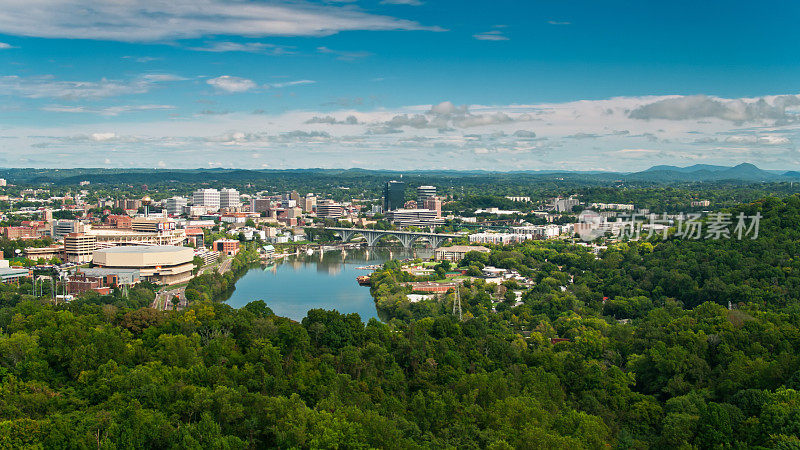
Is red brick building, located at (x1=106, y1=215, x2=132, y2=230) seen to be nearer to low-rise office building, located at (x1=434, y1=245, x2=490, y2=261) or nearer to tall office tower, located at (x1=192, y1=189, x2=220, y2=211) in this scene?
low-rise office building, located at (x1=434, y1=245, x2=490, y2=261)

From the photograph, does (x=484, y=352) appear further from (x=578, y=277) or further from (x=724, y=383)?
(x=578, y=277)

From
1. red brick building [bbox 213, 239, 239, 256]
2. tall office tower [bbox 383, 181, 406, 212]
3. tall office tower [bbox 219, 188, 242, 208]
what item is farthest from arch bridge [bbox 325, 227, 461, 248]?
tall office tower [bbox 219, 188, 242, 208]

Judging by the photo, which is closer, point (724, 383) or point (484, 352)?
point (724, 383)

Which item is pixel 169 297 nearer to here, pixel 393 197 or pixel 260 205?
pixel 393 197

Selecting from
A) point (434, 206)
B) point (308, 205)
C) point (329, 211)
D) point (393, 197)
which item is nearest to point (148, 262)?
point (329, 211)

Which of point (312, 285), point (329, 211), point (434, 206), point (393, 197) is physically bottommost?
point (312, 285)

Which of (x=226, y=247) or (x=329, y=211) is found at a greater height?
(x=329, y=211)

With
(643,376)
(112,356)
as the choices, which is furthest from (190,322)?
(643,376)
